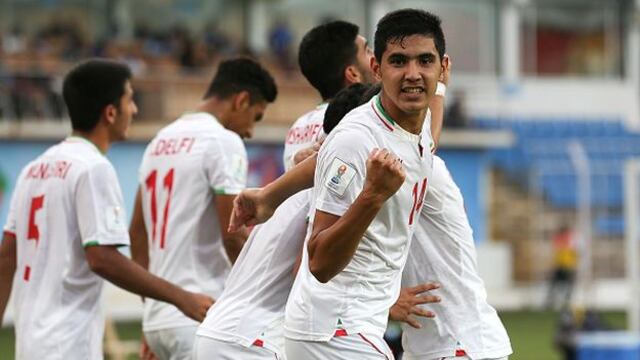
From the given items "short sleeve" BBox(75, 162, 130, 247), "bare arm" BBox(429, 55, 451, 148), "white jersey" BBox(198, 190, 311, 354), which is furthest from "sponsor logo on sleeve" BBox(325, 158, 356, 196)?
"short sleeve" BBox(75, 162, 130, 247)

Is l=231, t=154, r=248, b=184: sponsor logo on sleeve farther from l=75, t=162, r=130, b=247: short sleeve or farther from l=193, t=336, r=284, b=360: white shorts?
l=193, t=336, r=284, b=360: white shorts

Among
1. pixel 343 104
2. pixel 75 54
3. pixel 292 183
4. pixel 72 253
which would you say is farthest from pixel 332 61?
pixel 75 54

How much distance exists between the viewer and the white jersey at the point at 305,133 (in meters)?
Result: 6.58

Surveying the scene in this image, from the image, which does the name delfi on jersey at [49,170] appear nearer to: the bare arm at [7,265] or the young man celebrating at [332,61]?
the bare arm at [7,265]

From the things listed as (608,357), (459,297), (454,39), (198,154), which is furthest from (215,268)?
(454,39)

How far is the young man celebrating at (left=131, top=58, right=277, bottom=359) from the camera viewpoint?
7227 millimetres

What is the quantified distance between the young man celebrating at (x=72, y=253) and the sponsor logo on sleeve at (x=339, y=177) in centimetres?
183

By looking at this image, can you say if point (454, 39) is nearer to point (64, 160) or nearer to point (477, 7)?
point (477, 7)

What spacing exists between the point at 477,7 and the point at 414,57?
32230mm

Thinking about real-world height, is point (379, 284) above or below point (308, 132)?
below

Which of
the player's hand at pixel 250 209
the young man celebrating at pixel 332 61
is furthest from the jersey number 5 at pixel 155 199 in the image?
the player's hand at pixel 250 209

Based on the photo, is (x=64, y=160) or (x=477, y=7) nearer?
(x=64, y=160)

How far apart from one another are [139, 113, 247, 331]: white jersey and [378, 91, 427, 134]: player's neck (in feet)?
6.50

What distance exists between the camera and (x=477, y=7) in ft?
121
